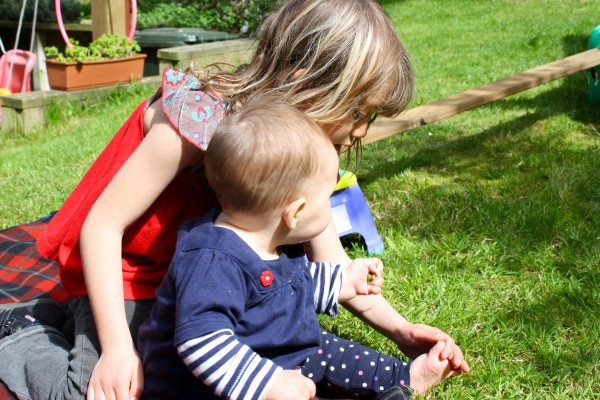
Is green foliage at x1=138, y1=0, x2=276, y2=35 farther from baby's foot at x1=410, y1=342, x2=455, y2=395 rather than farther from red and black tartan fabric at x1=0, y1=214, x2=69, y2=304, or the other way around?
baby's foot at x1=410, y1=342, x2=455, y2=395

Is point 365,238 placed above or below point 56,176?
above

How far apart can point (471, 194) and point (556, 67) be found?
1.28 m

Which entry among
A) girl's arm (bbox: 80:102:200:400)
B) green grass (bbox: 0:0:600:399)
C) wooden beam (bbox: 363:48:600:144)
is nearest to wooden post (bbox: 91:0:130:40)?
green grass (bbox: 0:0:600:399)

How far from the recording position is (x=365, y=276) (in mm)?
1818

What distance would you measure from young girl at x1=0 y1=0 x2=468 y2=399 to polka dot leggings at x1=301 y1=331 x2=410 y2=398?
100mm

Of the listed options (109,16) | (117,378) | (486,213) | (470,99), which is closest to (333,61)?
(117,378)

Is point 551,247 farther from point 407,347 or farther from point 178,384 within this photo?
point 178,384

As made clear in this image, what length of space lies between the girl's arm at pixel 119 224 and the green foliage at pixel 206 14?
5080mm

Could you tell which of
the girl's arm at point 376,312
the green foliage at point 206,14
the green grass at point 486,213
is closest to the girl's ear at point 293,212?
the girl's arm at point 376,312

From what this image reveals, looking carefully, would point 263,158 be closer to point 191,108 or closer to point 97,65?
point 191,108

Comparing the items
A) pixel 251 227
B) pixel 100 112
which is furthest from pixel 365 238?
pixel 100 112

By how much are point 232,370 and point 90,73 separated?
4.60 metres

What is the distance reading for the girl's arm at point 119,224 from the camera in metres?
1.63

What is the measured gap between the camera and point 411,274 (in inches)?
98.7
